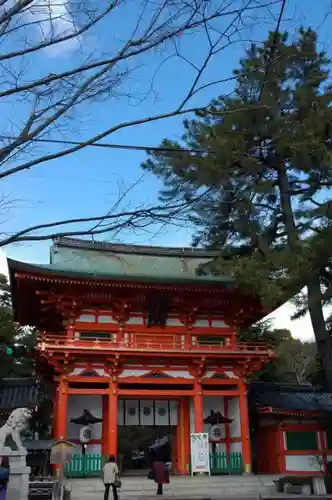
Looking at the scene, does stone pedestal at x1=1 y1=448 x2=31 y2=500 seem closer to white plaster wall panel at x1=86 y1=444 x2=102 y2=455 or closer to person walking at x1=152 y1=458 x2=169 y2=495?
person walking at x1=152 y1=458 x2=169 y2=495

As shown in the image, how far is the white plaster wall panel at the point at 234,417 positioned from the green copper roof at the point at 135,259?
16.3ft

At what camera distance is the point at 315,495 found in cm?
1533

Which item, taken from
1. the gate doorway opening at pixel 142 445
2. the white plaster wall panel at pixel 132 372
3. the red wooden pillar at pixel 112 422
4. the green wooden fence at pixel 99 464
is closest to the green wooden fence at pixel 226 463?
the green wooden fence at pixel 99 464

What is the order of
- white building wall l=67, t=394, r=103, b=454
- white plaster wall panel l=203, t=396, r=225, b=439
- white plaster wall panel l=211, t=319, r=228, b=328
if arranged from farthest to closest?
white plaster wall panel l=211, t=319, r=228, b=328 → white plaster wall panel l=203, t=396, r=225, b=439 → white building wall l=67, t=394, r=103, b=454

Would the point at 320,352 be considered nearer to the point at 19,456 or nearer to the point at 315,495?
the point at 315,495

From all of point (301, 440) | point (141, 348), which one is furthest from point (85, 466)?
point (301, 440)

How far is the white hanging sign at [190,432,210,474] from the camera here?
17.3m

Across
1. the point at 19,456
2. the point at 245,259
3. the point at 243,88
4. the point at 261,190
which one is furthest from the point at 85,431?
the point at 243,88

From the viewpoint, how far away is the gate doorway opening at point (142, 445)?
33.2m

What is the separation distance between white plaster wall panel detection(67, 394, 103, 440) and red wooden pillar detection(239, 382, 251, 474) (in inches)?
207

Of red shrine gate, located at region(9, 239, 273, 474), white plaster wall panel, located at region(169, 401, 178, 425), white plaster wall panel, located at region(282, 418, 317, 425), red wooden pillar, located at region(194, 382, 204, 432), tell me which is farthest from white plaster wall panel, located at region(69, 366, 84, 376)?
white plaster wall panel, located at region(282, 418, 317, 425)

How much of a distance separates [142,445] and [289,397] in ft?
60.8

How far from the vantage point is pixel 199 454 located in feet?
57.1

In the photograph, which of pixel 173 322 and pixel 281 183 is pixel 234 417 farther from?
pixel 281 183
